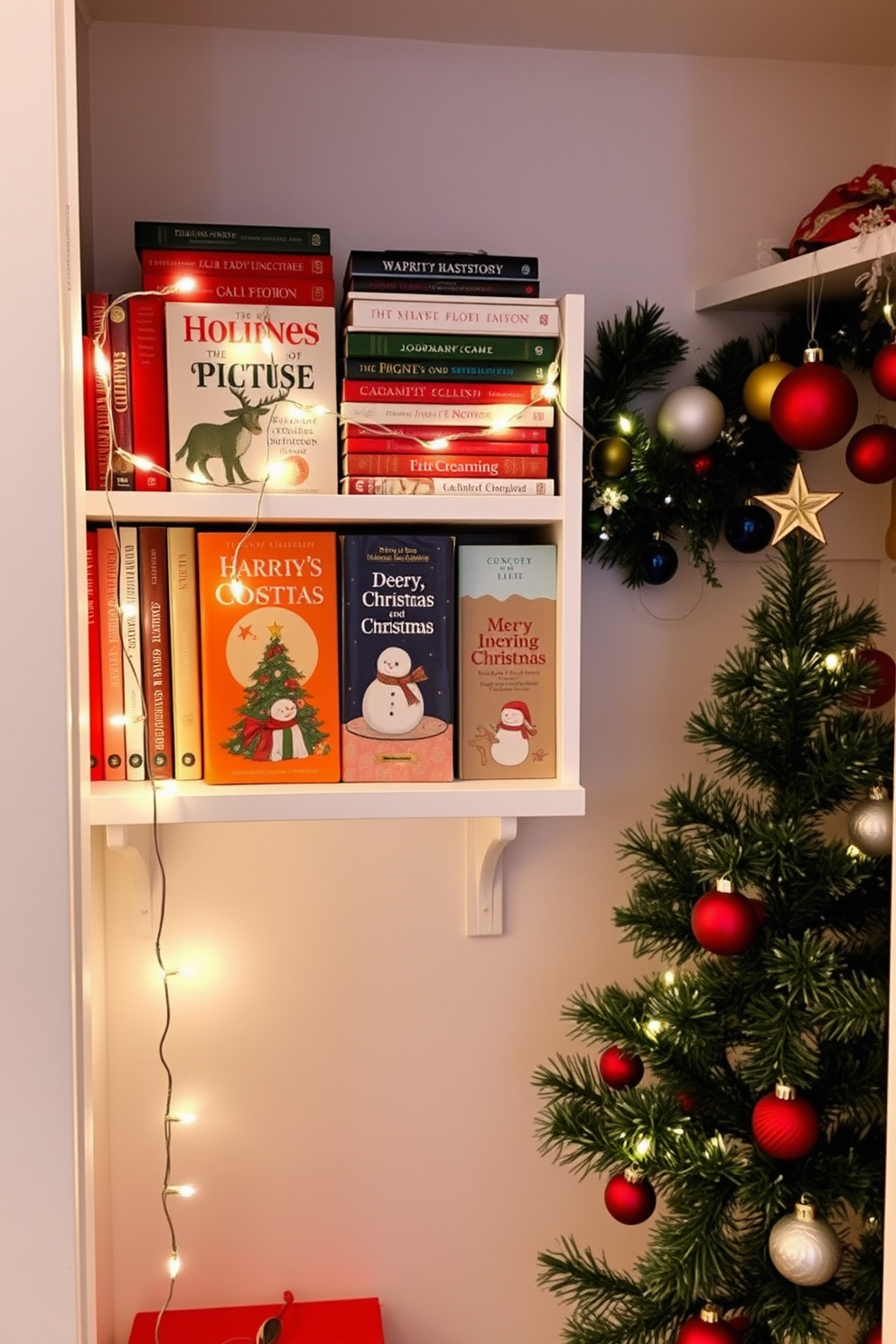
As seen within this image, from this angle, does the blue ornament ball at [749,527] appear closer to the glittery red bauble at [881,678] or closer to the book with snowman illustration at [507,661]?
the glittery red bauble at [881,678]

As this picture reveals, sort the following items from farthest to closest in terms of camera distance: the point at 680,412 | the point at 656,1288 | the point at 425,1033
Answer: the point at 425,1033
the point at 680,412
the point at 656,1288

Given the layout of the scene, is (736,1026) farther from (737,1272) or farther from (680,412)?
(680,412)

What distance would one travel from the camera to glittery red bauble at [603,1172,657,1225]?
124 centimetres

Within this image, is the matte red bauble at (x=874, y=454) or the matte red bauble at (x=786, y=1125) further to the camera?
the matte red bauble at (x=874, y=454)

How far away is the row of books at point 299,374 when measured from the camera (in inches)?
47.0

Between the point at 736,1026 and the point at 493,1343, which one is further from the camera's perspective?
the point at 493,1343

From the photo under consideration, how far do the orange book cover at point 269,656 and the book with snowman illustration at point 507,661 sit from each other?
15cm

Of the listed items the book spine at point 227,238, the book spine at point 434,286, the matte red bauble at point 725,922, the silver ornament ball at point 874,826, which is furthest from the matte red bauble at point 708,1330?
the book spine at point 227,238

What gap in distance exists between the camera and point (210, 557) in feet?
3.99

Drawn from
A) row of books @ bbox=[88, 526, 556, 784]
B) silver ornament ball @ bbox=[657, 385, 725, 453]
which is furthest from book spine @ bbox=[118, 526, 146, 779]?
silver ornament ball @ bbox=[657, 385, 725, 453]

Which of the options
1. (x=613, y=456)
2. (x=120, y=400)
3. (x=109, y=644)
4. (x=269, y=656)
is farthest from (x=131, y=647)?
(x=613, y=456)

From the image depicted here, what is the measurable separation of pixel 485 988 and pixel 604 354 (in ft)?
2.86

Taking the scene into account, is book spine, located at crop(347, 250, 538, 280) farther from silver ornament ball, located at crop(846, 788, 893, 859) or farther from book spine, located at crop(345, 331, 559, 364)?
silver ornament ball, located at crop(846, 788, 893, 859)

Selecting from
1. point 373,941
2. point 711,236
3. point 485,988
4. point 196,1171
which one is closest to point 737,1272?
point 485,988
